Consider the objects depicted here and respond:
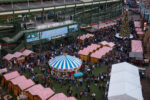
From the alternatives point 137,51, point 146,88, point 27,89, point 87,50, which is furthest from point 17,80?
point 137,51

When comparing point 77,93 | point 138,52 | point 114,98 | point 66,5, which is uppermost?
point 66,5

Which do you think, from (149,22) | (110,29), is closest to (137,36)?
(149,22)

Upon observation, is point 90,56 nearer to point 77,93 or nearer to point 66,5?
point 77,93

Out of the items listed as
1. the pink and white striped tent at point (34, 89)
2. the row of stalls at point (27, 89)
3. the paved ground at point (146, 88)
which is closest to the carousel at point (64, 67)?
the row of stalls at point (27, 89)

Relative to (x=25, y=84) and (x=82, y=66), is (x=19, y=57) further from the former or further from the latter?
(x=82, y=66)

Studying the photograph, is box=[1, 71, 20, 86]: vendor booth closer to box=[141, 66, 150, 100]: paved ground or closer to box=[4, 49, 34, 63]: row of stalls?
box=[4, 49, 34, 63]: row of stalls

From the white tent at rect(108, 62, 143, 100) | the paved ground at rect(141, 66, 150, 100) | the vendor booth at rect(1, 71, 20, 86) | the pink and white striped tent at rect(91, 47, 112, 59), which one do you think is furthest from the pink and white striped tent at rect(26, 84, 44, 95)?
the pink and white striped tent at rect(91, 47, 112, 59)
